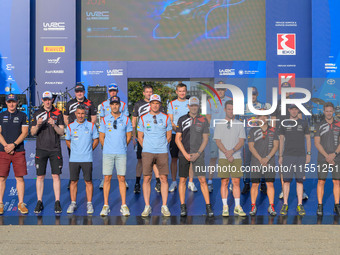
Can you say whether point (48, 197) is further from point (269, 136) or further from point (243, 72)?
point (243, 72)

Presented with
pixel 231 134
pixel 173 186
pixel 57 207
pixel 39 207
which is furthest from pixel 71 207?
pixel 231 134

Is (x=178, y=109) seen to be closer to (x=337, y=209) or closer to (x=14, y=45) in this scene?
(x=337, y=209)

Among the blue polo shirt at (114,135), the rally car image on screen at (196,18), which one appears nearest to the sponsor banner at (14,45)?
the rally car image on screen at (196,18)

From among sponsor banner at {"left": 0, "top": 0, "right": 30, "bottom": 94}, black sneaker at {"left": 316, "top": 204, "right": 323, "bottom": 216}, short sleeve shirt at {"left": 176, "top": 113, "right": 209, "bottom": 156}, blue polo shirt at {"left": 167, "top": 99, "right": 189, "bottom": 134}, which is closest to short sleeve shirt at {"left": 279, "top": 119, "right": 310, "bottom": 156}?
black sneaker at {"left": 316, "top": 204, "right": 323, "bottom": 216}

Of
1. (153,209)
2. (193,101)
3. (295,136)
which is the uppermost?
(193,101)

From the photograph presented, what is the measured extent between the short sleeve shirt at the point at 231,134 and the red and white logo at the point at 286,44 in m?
9.82

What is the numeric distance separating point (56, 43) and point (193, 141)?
10225 millimetres

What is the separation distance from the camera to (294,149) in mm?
5949

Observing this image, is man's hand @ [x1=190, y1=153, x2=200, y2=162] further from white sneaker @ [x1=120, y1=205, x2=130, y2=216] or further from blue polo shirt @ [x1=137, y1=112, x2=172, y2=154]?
white sneaker @ [x1=120, y1=205, x2=130, y2=216]

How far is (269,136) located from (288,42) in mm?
9944

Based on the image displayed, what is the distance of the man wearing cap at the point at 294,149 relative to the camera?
5.94 metres

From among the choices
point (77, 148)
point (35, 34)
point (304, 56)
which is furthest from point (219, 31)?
point (77, 148)

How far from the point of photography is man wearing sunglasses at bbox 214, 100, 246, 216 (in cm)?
580

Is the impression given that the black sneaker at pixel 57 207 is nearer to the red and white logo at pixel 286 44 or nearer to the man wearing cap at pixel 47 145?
the man wearing cap at pixel 47 145
